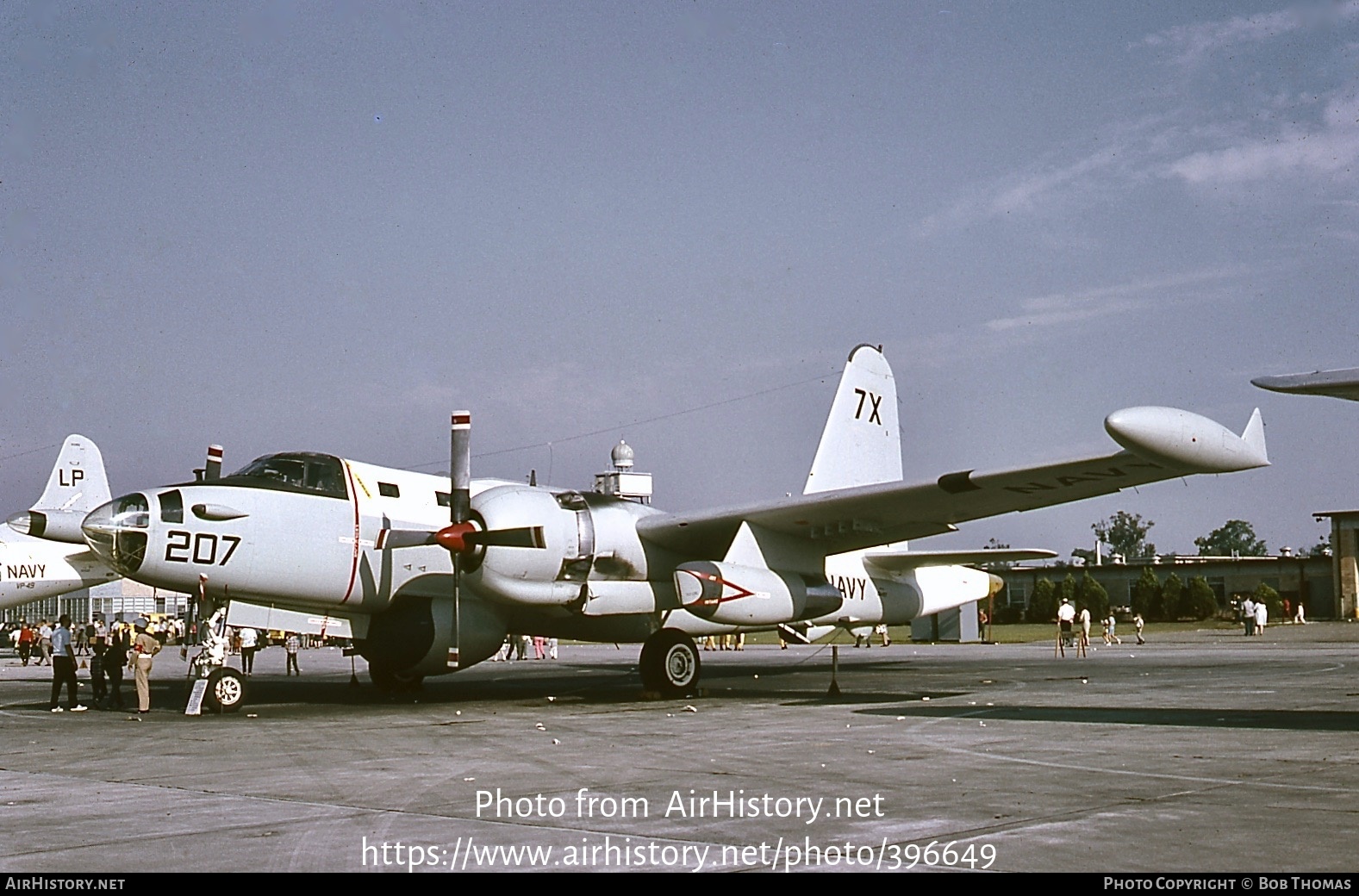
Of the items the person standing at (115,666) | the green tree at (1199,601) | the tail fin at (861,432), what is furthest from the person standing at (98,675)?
the green tree at (1199,601)

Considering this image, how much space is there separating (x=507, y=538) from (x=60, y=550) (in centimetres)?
3485

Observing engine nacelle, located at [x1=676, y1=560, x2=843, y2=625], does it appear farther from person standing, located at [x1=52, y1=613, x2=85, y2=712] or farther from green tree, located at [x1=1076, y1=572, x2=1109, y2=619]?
green tree, located at [x1=1076, y1=572, x2=1109, y2=619]

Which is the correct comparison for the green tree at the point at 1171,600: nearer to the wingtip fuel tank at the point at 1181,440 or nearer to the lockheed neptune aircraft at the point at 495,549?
the lockheed neptune aircraft at the point at 495,549

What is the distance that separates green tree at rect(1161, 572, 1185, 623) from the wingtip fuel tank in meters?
73.0

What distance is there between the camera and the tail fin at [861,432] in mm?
27641

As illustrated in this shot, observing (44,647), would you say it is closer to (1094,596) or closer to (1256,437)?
(1256,437)

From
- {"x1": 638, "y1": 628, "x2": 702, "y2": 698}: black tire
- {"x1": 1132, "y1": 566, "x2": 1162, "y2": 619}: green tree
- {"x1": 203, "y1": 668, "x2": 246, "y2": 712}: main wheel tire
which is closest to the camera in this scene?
{"x1": 203, "y1": 668, "x2": 246, "y2": 712}: main wheel tire

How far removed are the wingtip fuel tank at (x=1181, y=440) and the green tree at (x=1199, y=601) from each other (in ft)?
237

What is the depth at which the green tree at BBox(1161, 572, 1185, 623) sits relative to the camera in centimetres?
8150

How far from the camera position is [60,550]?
159 feet

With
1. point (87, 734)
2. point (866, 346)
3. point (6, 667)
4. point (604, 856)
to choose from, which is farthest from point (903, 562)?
point (6, 667)

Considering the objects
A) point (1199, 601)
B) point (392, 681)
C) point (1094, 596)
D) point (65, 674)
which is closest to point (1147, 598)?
point (1199, 601)

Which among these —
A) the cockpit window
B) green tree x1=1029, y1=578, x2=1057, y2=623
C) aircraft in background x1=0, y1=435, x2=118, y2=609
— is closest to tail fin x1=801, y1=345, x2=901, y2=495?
the cockpit window
